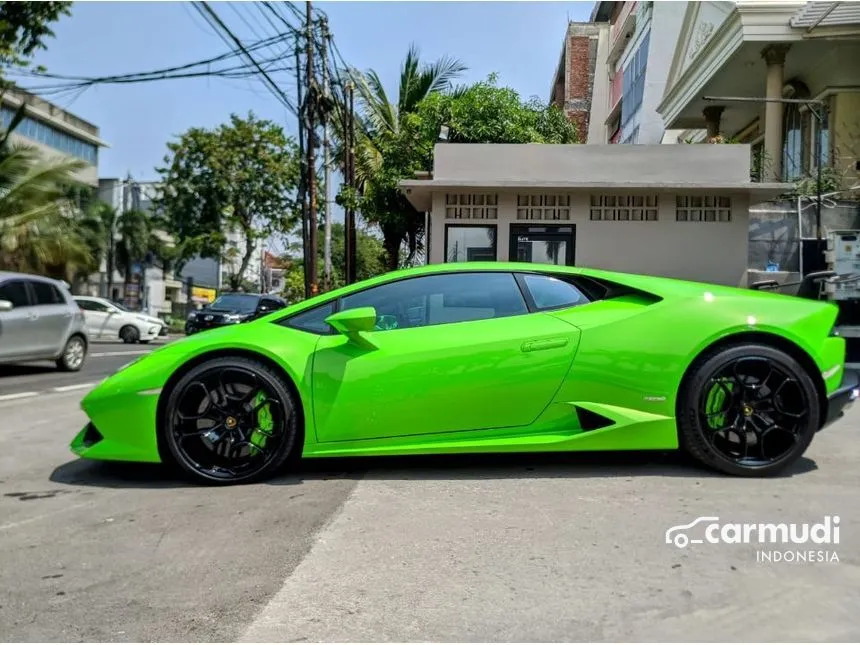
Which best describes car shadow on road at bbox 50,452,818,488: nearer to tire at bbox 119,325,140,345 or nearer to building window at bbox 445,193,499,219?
building window at bbox 445,193,499,219

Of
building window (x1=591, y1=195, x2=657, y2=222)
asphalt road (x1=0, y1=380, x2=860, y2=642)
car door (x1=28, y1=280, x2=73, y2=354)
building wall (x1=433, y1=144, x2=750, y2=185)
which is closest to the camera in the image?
asphalt road (x1=0, y1=380, x2=860, y2=642)

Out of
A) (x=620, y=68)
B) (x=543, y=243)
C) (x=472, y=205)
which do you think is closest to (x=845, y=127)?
(x=543, y=243)

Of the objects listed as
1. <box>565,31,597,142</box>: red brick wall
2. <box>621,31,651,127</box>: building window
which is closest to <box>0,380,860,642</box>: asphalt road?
<box>621,31,651,127</box>: building window

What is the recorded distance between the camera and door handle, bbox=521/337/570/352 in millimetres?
4199

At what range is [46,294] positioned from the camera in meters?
11.6

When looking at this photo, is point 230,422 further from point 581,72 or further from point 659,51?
point 581,72

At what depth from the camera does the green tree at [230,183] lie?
123ft

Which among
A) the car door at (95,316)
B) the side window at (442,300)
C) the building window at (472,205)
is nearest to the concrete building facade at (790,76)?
the building window at (472,205)

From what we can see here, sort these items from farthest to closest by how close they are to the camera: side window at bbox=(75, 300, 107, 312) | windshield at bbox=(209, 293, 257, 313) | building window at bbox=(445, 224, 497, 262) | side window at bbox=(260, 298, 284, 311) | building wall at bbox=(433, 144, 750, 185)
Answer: side window at bbox=(75, 300, 107, 312) → side window at bbox=(260, 298, 284, 311) → windshield at bbox=(209, 293, 257, 313) → building window at bbox=(445, 224, 497, 262) → building wall at bbox=(433, 144, 750, 185)

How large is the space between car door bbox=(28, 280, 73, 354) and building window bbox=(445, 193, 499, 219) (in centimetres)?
643

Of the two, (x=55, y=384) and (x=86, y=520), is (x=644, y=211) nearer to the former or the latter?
(x=55, y=384)

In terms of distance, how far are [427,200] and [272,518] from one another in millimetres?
11603

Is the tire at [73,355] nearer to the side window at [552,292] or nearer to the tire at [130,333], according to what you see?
the side window at [552,292]

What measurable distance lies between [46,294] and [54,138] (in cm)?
4263
